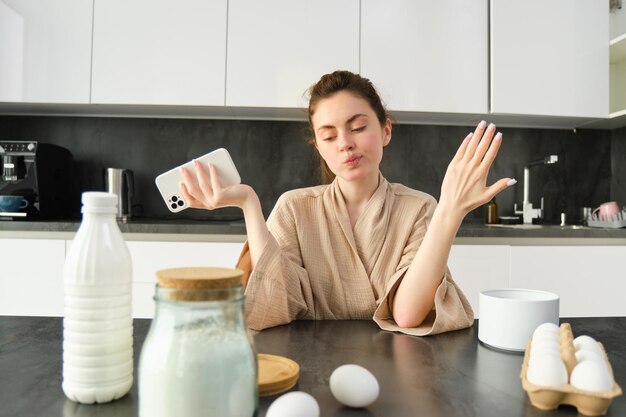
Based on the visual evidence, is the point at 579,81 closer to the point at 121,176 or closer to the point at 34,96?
the point at 121,176

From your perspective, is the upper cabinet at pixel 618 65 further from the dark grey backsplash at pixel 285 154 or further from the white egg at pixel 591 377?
the white egg at pixel 591 377

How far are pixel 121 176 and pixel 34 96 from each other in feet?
1.80

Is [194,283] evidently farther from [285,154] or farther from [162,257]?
[285,154]

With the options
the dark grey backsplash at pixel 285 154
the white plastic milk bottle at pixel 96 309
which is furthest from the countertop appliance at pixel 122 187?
the white plastic milk bottle at pixel 96 309

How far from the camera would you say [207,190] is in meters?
1.03

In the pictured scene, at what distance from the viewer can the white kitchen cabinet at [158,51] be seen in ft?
7.99

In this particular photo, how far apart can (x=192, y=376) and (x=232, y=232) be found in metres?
1.74

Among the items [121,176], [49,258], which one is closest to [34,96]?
[121,176]

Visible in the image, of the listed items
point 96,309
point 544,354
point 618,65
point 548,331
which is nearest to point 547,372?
point 544,354

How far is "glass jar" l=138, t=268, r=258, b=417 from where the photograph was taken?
18.1 inches

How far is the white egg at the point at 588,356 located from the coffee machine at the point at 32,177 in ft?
7.59

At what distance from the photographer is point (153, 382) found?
464mm

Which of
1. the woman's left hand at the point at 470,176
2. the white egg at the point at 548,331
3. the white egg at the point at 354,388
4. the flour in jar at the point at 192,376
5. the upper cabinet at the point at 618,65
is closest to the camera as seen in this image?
the flour in jar at the point at 192,376

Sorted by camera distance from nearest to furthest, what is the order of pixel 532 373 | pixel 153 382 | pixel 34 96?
pixel 153 382
pixel 532 373
pixel 34 96
